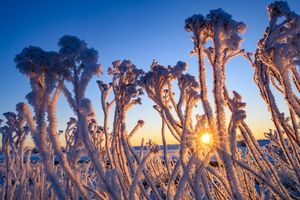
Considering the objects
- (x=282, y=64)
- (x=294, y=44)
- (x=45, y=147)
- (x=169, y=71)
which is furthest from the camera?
(x=169, y=71)

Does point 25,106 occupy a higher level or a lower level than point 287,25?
lower

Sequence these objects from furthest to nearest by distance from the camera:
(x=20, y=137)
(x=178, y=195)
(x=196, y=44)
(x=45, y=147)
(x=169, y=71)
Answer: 1. (x=20, y=137)
2. (x=169, y=71)
3. (x=196, y=44)
4. (x=178, y=195)
5. (x=45, y=147)

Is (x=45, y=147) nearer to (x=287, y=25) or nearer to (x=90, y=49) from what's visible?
(x=90, y=49)

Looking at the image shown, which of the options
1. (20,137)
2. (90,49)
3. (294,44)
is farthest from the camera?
(20,137)

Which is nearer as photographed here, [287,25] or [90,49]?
[90,49]

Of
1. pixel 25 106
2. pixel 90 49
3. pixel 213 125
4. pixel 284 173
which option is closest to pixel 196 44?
pixel 213 125

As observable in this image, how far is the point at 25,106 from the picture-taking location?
2035mm

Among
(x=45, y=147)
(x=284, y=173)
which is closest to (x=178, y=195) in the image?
(x=45, y=147)

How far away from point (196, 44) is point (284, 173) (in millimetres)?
11521

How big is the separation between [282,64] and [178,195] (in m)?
1.54

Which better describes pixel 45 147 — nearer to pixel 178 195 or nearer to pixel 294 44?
pixel 178 195

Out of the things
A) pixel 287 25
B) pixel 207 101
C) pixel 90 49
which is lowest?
pixel 207 101

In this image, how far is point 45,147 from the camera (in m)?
1.82

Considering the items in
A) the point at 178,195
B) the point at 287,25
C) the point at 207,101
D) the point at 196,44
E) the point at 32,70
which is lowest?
the point at 178,195
